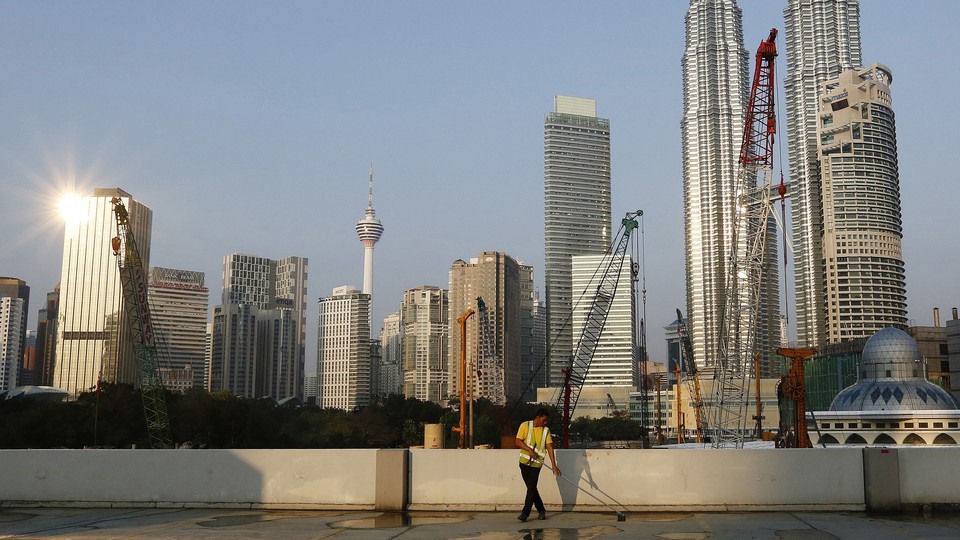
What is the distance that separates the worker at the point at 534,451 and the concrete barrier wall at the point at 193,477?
11.8 feet

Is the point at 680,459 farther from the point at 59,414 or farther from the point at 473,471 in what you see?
the point at 59,414

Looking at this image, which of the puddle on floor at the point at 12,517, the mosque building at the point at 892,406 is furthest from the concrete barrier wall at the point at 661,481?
the mosque building at the point at 892,406

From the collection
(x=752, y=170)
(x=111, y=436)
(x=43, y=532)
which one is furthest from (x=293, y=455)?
(x=111, y=436)

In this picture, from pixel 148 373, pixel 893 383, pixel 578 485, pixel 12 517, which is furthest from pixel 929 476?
pixel 893 383

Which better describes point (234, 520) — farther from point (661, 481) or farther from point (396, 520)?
point (661, 481)

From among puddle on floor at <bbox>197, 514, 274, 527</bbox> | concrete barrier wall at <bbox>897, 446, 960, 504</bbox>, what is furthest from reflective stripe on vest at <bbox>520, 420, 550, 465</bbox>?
concrete barrier wall at <bbox>897, 446, 960, 504</bbox>

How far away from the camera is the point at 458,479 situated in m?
18.1

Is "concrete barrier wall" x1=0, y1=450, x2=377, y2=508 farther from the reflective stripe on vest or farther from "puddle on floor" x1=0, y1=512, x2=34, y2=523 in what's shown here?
the reflective stripe on vest

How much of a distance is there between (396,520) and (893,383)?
14910 centimetres

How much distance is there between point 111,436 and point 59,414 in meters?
7.55

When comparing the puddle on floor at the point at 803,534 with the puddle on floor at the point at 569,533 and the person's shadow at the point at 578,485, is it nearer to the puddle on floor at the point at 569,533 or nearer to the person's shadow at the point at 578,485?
the puddle on floor at the point at 569,533

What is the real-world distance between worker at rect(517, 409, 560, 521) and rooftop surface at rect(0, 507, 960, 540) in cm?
51

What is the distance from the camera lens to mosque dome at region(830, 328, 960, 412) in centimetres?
14188

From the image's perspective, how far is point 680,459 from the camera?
17.9 m
